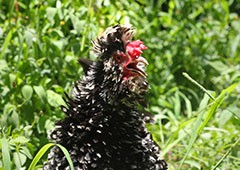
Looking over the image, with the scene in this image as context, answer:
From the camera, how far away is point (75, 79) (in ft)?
11.3

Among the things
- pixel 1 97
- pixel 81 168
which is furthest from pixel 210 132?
pixel 81 168

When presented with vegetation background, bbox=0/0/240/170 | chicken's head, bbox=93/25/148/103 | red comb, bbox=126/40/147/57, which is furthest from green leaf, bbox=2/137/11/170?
red comb, bbox=126/40/147/57

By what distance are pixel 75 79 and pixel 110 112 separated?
944 millimetres

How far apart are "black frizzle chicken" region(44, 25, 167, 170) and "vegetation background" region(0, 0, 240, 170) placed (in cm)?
18

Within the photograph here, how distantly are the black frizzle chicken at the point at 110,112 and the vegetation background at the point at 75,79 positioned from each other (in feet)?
0.58

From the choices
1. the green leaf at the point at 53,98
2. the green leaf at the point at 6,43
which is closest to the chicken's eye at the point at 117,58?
the green leaf at the point at 53,98

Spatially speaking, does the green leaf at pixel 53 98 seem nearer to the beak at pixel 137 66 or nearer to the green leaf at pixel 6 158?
the beak at pixel 137 66

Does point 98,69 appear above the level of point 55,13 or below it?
below

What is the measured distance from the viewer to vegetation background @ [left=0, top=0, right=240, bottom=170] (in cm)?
297

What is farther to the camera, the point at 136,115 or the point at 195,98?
the point at 195,98

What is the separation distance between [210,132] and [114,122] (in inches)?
49.8

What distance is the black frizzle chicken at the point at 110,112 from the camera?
2.47m

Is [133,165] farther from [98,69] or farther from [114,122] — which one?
[98,69]

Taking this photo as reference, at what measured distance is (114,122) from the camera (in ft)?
8.25
